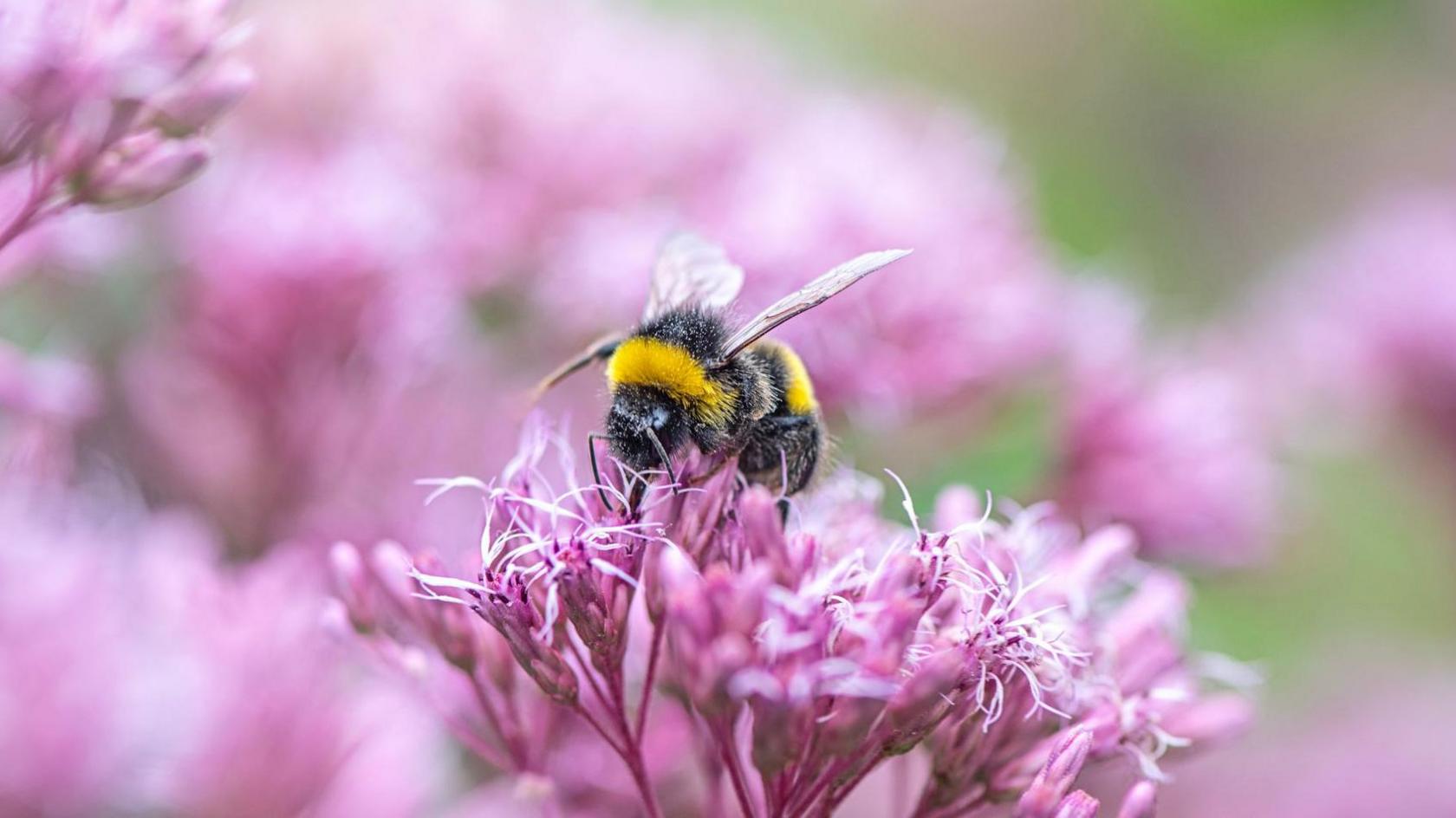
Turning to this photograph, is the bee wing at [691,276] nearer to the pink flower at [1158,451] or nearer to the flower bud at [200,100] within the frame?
the flower bud at [200,100]

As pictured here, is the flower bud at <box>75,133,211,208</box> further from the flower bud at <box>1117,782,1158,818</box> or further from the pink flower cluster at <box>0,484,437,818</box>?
the flower bud at <box>1117,782,1158,818</box>

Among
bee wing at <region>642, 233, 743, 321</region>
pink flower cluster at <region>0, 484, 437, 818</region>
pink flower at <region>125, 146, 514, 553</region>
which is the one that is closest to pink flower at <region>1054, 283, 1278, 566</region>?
bee wing at <region>642, 233, 743, 321</region>

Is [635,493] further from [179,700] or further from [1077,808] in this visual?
[179,700]

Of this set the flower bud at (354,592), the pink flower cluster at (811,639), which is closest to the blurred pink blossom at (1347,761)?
the pink flower cluster at (811,639)

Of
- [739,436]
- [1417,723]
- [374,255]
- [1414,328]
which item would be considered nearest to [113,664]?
[374,255]

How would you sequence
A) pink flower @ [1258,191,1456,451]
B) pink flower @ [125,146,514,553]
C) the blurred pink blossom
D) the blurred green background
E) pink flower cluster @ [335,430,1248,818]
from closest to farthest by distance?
pink flower cluster @ [335,430,1248,818] → pink flower @ [125,146,514,553] → the blurred pink blossom → pink flower @ [1258,191,1456,451] → the blurred green background

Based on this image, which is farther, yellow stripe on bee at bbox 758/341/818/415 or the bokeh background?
the bokeh background
